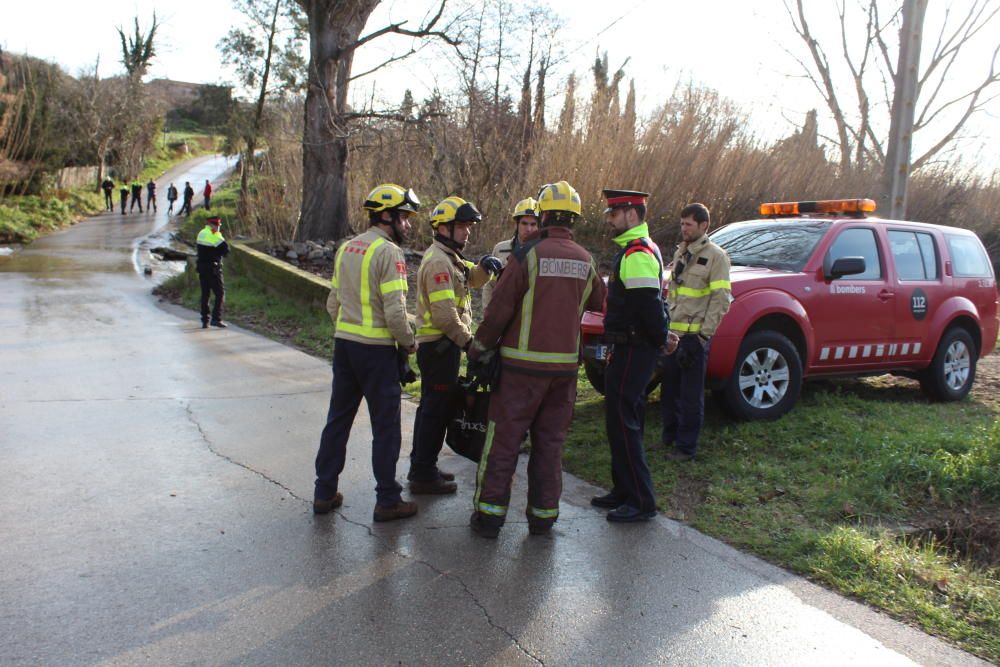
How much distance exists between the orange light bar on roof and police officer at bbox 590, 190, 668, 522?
11.1ft

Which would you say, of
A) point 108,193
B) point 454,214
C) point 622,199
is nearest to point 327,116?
point 454,214

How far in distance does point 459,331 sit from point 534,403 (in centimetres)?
73

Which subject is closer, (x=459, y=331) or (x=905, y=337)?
(x=459, y=331)

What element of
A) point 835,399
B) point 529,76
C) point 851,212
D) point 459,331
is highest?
point 529,76

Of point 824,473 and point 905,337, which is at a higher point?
point 905,337

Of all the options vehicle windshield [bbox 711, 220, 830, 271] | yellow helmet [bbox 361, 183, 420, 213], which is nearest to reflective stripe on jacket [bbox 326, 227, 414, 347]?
yellow helmet [bbox 361, 183, 420, 213]

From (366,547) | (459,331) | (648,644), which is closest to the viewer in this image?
(648,644)

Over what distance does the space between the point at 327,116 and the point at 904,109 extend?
11369 millimetres

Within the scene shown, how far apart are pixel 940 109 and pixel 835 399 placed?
24348mm

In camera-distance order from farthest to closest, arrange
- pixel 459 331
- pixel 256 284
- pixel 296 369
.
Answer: pixel 256 284
pixel 296 369
pixel 459 331

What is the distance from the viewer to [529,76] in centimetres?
2269

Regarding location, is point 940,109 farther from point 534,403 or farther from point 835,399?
point 534,403

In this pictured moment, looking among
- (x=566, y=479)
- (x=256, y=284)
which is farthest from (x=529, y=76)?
(x=566, y=479)

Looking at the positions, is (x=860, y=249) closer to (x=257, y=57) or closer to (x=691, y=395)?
(x=691, y=395)
